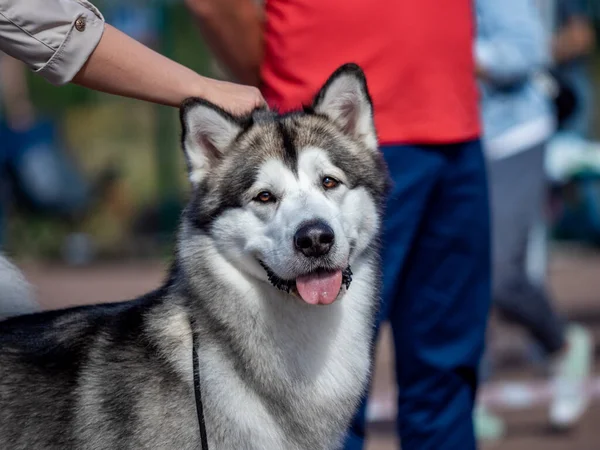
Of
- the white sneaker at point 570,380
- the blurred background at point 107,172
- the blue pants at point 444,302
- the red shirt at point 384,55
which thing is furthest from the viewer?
the blurred background at point 107,172

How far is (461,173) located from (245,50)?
2.98 feet

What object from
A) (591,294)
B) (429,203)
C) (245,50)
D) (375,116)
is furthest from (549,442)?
(591,294)

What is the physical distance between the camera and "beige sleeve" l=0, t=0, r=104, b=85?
2.64 metres

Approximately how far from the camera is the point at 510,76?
5.00 metres

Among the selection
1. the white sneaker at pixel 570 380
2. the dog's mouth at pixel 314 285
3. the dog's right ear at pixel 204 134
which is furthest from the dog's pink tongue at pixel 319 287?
the white sneaker at pixel 570 380

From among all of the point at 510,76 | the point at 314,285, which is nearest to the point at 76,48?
the point at 314,285

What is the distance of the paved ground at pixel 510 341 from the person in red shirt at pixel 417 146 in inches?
54.7

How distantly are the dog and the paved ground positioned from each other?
121cm

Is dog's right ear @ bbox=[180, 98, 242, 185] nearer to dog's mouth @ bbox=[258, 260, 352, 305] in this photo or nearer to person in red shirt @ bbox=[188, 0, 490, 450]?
dog's mouth @ bbox=[258, 260, 352, 305]

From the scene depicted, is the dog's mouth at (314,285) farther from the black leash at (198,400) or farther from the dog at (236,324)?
the black leash at (198,400)

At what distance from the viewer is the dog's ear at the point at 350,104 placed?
3008 mm

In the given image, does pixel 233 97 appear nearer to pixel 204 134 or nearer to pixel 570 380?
pixel 204 134

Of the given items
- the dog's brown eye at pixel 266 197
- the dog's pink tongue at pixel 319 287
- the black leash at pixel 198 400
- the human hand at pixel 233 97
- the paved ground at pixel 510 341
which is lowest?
the paved ground at pixel 510 341

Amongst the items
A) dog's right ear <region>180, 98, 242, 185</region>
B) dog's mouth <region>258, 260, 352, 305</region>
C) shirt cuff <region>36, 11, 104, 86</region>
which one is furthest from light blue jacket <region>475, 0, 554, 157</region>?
shirt cuff <region>36, 11, 104, 86</region>
